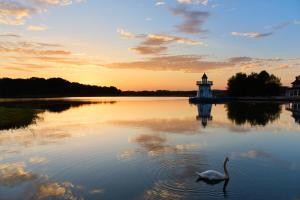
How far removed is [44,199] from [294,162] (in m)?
12.4

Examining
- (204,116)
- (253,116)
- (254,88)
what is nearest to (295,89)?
(254,88)

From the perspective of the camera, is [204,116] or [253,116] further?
[204,116]

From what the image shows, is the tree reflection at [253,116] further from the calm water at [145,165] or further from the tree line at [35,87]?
the tree line at [35,87]

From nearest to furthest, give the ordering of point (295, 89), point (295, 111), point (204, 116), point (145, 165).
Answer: point (145, 165) → point (204, 116) → point (295, 111) → point (295, 89)

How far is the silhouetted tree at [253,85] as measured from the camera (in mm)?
107312

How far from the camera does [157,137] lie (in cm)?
2409

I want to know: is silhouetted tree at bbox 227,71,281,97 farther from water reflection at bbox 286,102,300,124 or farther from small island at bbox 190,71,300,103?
water reflection at bbox 286,102,300,124

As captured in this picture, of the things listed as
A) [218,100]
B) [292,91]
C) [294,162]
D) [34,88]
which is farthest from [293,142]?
[34,88]

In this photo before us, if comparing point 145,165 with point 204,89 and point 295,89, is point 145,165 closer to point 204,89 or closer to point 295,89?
point 204,89

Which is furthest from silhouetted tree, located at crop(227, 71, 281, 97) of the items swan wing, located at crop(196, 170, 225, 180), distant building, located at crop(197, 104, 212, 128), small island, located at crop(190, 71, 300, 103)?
swan wing, located at crop(196, 170, 225, 180)

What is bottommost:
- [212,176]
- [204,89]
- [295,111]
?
[212,176]

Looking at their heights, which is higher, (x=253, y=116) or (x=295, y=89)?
(x=295, y=89)

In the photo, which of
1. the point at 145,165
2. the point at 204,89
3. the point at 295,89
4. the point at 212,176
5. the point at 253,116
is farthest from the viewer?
the point at 295,89

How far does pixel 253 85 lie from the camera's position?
108 metres
